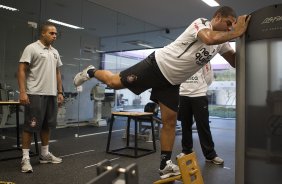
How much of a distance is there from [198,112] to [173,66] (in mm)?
1116

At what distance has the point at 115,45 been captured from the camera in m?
6.30

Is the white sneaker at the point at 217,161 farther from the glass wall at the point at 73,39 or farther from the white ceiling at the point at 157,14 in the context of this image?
the white ceiling at the point at 157,14

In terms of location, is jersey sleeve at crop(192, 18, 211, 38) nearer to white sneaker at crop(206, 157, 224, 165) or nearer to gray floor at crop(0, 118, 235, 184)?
gray floor at crop(0, 118, 235, 184)

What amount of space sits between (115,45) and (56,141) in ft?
9.32

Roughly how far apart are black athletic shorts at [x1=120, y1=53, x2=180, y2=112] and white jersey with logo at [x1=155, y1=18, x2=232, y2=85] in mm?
51

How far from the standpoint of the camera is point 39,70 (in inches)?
106

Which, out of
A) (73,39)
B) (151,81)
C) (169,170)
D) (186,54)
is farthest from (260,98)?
(73,39)

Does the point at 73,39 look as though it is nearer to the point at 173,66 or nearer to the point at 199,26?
the point at 173,66

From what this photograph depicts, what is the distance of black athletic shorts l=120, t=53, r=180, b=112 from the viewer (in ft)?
6.62

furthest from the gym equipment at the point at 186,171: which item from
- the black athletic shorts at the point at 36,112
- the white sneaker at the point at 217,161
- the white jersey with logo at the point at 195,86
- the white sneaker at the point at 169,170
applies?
the black athletic shorts at the point at 36,112

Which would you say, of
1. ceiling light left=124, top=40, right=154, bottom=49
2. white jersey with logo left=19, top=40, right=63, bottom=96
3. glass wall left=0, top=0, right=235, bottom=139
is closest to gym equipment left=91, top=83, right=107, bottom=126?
glass wall left=0, top=0, right=235, bottom=139

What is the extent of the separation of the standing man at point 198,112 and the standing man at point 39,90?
1.41 meters

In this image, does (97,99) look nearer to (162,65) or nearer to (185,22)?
(185,22)

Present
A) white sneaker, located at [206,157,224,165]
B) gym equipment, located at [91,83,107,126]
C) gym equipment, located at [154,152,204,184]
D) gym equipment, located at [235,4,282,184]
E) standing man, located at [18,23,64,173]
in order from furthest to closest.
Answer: gym equipment, located at [91,83,107,126] < white sneaker, located at [206,157,224,165] < standing man, located at [18,23,64,173] < gym equipment, located at [154,152,204,184] < gym equipment, located at [235,4,282,184]
